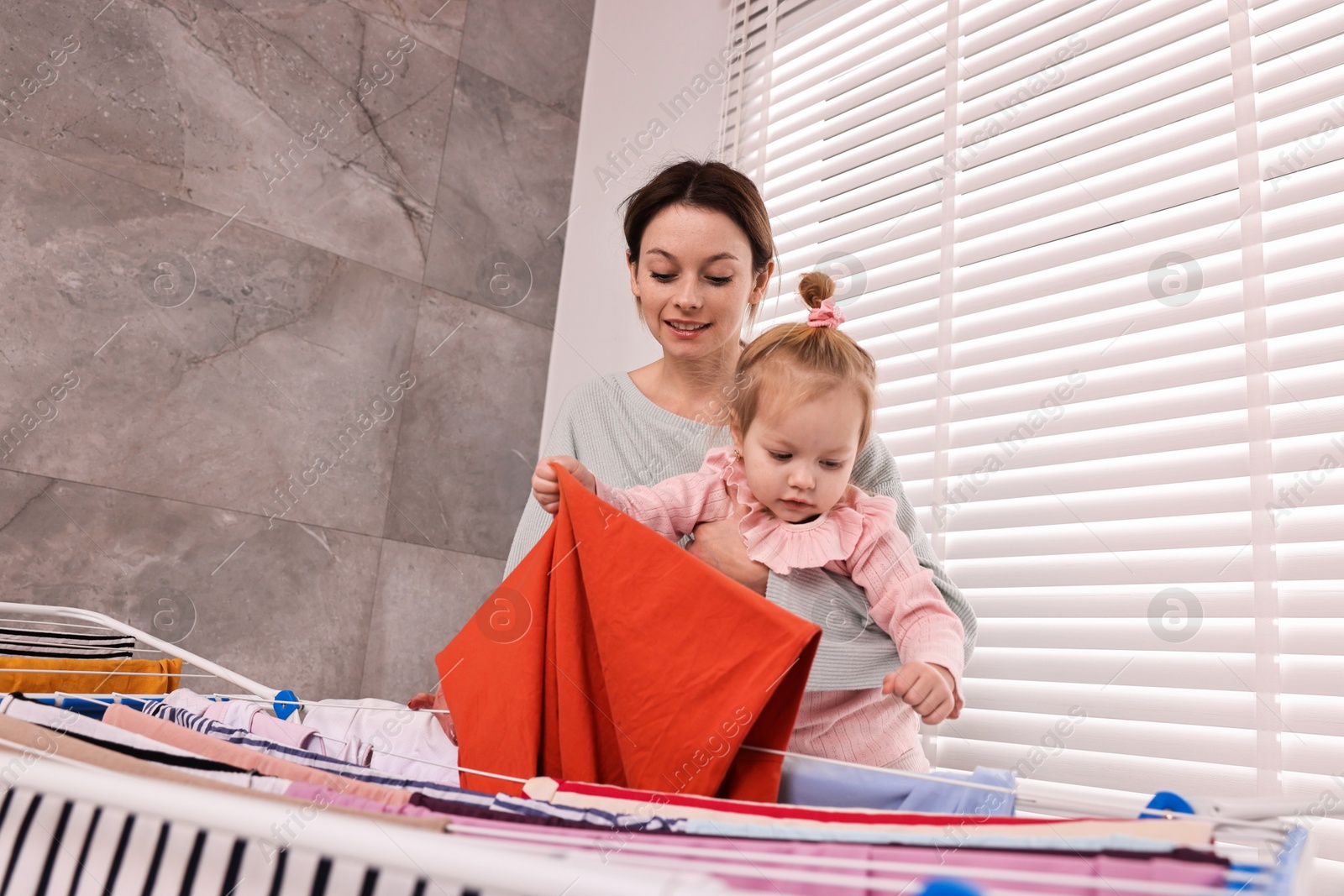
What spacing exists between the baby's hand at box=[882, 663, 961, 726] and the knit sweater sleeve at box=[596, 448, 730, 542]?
0.37m

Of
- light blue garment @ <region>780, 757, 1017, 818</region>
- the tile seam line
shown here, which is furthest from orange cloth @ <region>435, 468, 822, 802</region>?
the tile seam line

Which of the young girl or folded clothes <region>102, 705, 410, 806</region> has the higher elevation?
the young girl

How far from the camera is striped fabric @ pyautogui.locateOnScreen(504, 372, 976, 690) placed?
3.03 ft

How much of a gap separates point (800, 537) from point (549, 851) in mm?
628

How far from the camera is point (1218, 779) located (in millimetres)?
1076

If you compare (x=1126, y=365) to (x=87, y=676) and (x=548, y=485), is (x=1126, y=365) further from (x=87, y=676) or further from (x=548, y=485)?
(x=87, y=676)

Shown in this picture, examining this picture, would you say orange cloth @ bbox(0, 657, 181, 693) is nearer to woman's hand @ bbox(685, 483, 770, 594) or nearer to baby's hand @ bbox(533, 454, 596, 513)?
baby's hand @ bbox(533, 454, 596, 513)

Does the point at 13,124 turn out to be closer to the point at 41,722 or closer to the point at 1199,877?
the point at 41,722

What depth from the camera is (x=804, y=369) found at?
1063mm

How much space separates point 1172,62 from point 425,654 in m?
1.80

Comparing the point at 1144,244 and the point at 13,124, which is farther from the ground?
the point at 13,124

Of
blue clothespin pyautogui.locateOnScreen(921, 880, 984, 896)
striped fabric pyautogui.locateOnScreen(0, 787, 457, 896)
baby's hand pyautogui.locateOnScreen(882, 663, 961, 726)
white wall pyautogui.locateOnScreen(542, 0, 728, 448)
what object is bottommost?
striped fabric pyautogui.locateOnScreen(0, 787, 457, 896)

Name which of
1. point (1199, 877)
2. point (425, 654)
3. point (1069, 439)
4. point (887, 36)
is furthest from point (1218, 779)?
point (425, 654)

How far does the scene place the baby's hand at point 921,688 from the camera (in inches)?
31.3
